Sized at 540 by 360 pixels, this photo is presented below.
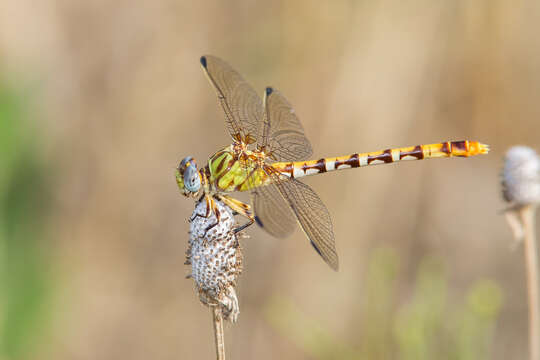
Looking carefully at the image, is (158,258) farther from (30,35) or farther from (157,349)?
(30,35)

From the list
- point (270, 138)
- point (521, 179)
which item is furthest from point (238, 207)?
point (521, 179)

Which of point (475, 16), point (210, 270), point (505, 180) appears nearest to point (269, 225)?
point (210, 270)

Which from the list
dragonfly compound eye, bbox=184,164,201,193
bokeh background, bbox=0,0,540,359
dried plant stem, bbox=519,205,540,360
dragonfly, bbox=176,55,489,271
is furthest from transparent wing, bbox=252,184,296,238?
bokeh background, bbox=0,0,540,359

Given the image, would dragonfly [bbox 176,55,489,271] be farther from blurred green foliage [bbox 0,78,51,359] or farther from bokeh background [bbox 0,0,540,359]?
blurred green foliage [bbox 0,78,51,359]

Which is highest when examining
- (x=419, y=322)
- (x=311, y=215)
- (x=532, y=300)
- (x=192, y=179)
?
(x=192, y=179)

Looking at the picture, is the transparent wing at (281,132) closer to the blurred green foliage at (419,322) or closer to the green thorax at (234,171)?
the green thorax at (234,171)

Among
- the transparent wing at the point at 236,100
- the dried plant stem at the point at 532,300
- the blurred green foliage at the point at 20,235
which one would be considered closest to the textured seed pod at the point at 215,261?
the transparent wing at the point at 236,100

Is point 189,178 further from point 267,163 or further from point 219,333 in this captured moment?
point 219,333
